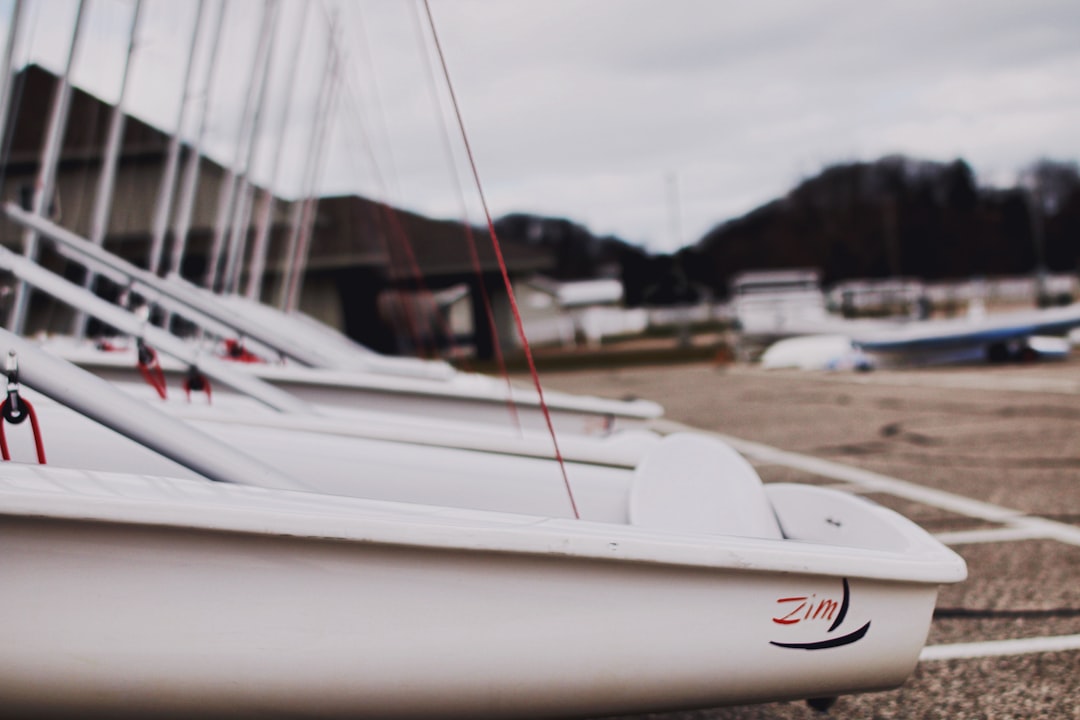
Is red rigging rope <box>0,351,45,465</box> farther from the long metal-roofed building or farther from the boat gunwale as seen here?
the long metal-roofed building

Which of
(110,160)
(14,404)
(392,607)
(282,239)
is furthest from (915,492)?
(282,239)

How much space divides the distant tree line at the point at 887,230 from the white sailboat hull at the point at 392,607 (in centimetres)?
5890

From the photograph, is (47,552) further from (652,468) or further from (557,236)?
(557,236)

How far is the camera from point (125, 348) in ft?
20.8

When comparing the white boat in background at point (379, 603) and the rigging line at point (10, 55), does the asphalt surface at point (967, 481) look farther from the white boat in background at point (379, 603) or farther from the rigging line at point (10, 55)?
the rigging line at point (10, 55)

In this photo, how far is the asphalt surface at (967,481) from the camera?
2832 mm

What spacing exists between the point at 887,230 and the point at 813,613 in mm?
77133

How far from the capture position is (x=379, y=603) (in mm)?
2078

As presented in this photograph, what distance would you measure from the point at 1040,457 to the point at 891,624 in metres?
4.92

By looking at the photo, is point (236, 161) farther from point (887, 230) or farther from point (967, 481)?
point (887, 230)

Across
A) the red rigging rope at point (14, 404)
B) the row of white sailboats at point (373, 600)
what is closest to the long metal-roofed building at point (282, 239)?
the red rigging rope at point (14, 404)

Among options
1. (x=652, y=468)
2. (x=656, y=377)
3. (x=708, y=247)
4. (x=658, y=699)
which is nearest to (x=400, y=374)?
(x=652, y=468)

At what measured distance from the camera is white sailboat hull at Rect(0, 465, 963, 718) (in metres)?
1.96

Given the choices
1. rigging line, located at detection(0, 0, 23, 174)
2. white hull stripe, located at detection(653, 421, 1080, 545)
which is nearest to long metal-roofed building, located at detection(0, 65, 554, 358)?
white hull stripe, located at detection(653, 421, 1080, 545)
